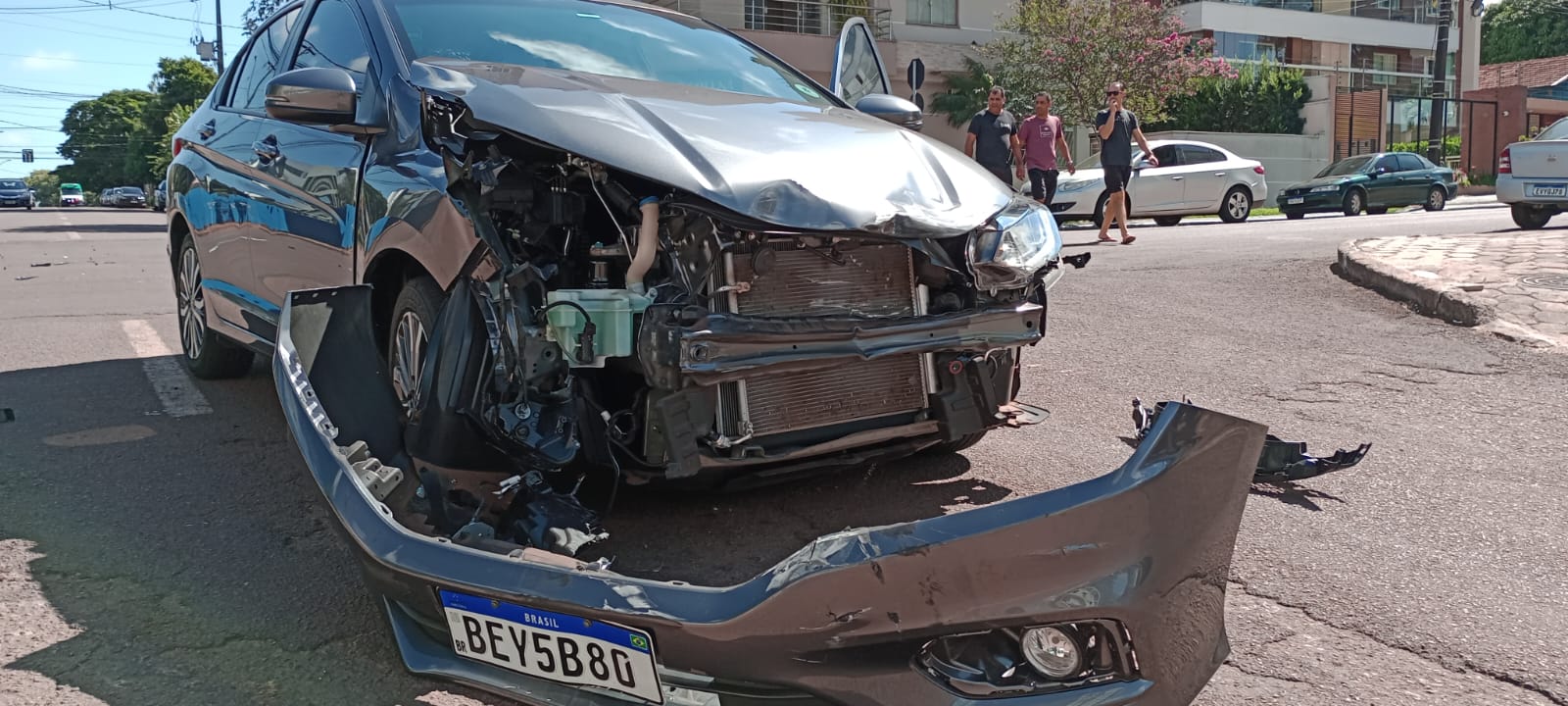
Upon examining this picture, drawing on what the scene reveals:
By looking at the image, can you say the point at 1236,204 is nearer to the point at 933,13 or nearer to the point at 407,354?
the point at 933,13

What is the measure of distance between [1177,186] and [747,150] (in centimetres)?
1714

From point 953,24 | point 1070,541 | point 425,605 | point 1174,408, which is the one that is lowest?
point 425,605

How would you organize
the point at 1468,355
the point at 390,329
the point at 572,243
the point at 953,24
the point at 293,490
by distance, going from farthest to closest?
1. the point at 953,24
2. the point at 1468,355
3. the point at 293,490
4. the point at 390,329
5. the point at 572,243

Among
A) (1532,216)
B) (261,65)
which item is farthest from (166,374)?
(1532,216)

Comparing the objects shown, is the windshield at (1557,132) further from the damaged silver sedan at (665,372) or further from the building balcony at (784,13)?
the building balcony at (784,13)

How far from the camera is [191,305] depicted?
5887mm

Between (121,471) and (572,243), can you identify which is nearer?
(572,243)

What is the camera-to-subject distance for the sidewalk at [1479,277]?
6852 millimetres

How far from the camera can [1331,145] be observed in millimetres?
34906

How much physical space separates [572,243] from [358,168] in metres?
1.09

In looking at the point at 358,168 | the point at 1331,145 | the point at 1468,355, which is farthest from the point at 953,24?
the point at 358,168

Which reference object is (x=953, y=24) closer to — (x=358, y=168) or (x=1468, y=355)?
(x=1468, y=355)

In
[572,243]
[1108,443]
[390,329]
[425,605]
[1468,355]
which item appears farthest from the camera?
[1468,355]

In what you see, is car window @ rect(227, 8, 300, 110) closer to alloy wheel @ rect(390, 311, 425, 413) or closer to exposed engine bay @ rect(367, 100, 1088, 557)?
alloy wheel @ rect(390, 311, 425, 413)
